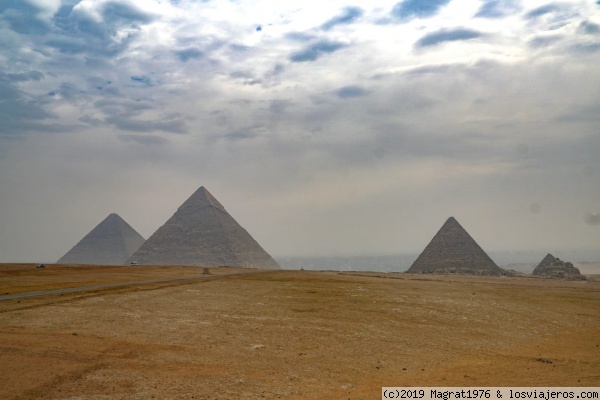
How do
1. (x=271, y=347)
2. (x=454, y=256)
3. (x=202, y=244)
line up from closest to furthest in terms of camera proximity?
1. (x=271, y=347)
2. (x=454, y=256)
3. (x=202, y=244)

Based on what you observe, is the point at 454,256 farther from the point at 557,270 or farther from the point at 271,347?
the point at 271,347

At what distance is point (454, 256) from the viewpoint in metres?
129

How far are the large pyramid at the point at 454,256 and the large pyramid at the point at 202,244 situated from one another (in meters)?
71.7

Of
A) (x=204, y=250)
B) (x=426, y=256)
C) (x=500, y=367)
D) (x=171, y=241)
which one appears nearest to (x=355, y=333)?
(x=500, y=367)

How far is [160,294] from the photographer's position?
114ft

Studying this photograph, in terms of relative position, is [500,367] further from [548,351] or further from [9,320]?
[9,320]

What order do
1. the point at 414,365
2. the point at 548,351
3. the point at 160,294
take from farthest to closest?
the point at 160,294 < the point at 548,351 < the point at 414,365

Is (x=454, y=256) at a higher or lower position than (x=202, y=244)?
lower

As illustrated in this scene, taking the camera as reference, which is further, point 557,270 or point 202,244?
point 202,244

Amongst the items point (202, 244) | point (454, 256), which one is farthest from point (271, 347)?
point (202, 244)

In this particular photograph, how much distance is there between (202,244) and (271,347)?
553 ft

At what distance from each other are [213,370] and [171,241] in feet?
590

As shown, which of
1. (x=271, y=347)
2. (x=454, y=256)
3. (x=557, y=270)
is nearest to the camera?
(x=271, y=347)

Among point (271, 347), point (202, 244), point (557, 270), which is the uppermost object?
point (202, 244)
